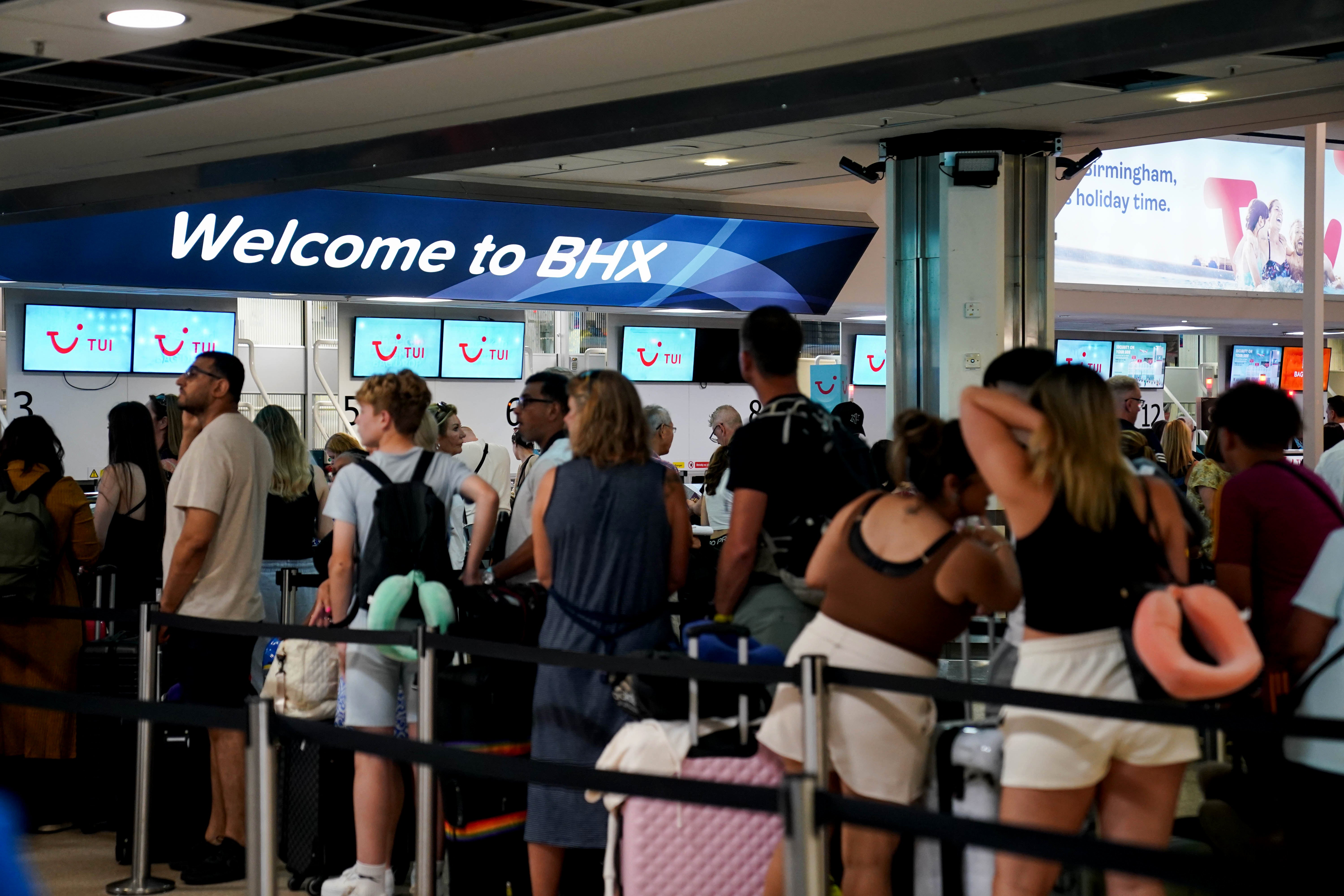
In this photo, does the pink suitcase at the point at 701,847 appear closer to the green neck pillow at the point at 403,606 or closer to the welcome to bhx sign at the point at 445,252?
the green neck pillow at the point at 403,606

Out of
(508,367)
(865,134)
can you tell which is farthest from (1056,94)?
(508,367)

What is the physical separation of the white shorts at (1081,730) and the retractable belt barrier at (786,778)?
0.09 metres

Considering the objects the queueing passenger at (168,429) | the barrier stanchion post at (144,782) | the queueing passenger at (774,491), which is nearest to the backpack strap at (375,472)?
the barrier stanchion post at (144,782)

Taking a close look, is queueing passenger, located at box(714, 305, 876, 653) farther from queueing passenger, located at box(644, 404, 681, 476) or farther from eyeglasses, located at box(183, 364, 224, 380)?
queueing passenger, located at box(644, 404, 681, 476)

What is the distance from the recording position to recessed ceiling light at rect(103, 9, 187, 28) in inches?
164

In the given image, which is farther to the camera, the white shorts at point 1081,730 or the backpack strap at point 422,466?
the backpack strap at point 422,466

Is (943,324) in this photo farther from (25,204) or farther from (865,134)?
(25,204)

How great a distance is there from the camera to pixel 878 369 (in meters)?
14.8

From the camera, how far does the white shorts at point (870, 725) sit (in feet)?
10.7

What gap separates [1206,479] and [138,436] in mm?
4898

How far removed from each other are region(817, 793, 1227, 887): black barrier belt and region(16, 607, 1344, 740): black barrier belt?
0.64 meters

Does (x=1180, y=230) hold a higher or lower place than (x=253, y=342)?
higher

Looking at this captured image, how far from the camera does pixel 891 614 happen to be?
3.22 m

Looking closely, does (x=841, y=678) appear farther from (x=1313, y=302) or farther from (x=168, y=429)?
(x=1313, y=302)
